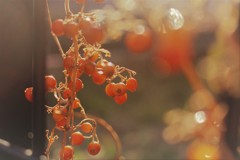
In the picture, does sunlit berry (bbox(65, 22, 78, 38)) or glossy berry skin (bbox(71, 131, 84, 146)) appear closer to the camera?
sunlit berry (bbox(65, 22, 78, 38))

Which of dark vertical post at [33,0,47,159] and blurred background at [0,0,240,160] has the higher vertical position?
blurred background at [0,0,240,160]

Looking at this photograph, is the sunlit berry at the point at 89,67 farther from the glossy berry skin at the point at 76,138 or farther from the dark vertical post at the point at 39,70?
the glossy berry skin at the point at 76,138

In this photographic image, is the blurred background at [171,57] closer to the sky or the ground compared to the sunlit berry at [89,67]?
closer to the sky

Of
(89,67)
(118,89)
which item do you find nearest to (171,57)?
(118,89)

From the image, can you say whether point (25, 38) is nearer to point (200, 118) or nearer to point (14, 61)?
point (14, 61)

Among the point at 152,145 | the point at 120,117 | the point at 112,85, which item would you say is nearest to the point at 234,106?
the point at 112,85

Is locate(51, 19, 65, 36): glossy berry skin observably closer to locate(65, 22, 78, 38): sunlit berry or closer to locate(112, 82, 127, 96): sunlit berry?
locate(65, 22, 78, 38): sunlit berry

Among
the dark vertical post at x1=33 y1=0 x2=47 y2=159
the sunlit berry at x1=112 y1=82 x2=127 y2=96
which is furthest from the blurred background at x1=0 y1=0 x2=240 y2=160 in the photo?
the sunlit berry at x1=112 y1=82 x2=127 y2=96

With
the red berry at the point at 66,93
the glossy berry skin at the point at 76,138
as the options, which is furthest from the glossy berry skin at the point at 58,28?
the glossy berry skin at the point at 76,138
